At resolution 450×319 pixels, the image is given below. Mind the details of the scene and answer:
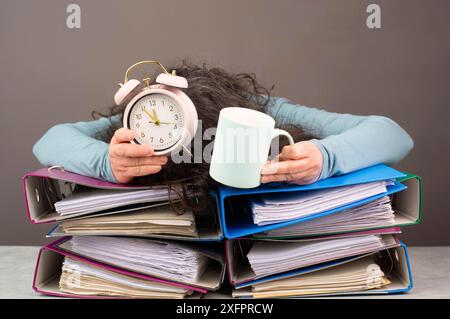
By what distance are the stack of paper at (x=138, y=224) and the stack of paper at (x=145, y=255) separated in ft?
0.13

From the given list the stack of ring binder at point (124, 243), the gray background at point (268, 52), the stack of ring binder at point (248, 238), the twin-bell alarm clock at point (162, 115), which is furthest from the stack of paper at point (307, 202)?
the gray background at point (268, 52)

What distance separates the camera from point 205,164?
1.35 meters

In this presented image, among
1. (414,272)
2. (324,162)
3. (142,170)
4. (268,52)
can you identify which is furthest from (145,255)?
(268,52)

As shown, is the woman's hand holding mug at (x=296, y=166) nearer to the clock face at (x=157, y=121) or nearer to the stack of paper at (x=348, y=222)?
the stack of paper at (x=348, y=222)

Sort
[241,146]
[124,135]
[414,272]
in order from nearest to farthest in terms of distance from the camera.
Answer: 1. [241,146]
2. [124,135]
3. [414,272]

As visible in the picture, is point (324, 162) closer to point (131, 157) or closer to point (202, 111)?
point (202, 111)

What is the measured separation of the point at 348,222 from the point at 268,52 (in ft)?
4.58

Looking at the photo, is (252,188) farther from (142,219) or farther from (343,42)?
(343,42)

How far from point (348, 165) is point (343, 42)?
1.32 meters

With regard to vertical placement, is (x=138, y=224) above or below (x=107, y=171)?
below

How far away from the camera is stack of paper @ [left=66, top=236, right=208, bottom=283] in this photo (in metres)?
1.36

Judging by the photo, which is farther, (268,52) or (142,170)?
(268,52)

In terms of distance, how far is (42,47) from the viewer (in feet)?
8.86
